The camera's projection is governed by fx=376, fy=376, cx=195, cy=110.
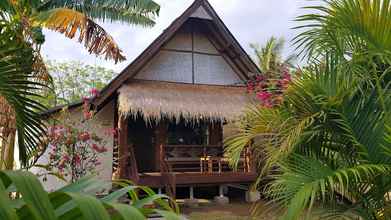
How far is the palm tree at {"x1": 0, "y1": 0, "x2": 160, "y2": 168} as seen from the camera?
272 cm

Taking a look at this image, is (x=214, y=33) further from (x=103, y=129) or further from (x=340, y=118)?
(x=340, y=118)

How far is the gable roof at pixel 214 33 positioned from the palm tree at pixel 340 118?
26.0 ft

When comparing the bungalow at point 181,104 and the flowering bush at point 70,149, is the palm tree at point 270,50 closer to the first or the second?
the bungalow at point 181,104

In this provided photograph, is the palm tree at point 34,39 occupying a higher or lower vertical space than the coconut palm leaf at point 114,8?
lower

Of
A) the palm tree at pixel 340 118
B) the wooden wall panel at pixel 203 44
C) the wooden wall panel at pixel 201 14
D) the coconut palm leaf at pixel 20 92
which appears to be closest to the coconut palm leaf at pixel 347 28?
the palm tree at pixel 340 118

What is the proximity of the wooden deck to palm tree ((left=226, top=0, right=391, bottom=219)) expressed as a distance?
6.92m

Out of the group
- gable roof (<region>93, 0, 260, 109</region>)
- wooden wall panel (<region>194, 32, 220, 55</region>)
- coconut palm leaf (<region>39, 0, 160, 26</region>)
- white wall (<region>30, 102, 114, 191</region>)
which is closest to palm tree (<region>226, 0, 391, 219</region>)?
gable roof (<region>93, 0, 260, 109</region>)

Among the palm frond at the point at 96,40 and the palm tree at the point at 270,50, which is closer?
the palm frond at the point at 96,40

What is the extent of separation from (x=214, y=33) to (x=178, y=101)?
311 centimetres

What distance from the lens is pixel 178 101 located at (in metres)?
10.2

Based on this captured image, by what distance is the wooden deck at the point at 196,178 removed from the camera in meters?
9.76

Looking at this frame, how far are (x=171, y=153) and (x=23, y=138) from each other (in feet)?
28.2

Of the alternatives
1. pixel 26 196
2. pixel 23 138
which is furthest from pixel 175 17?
pixel 26 196

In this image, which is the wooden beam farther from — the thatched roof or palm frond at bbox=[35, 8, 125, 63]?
palm frond at bbox=[35, 8, 125, 63]
